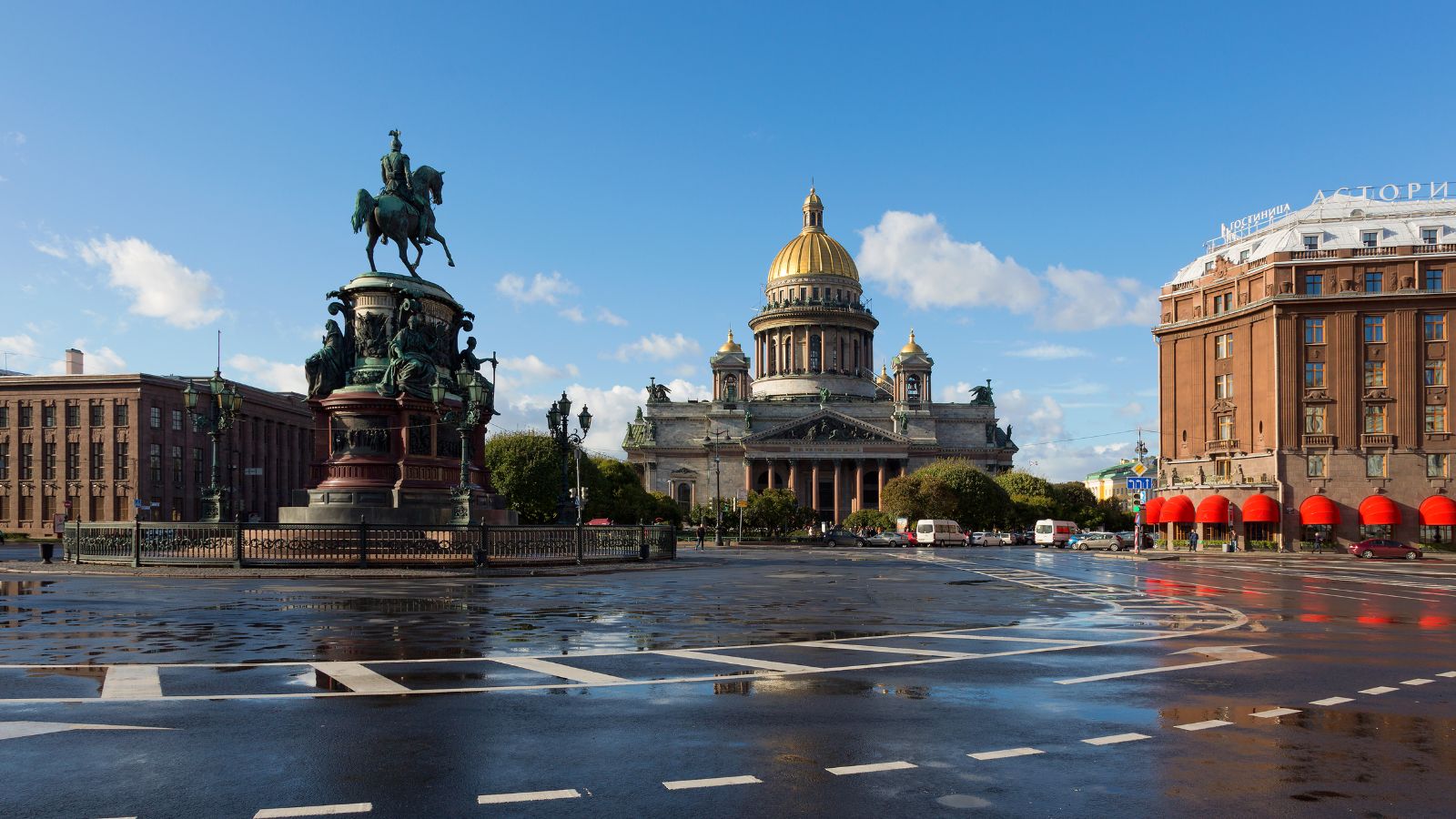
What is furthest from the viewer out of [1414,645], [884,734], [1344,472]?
[1344,472]

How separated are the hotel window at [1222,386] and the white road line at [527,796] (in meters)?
75.0

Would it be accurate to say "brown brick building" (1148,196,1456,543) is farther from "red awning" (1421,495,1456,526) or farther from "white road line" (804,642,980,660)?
"white road line" (804,642,980,660)

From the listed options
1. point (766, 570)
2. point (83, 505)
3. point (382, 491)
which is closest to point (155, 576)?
point (382, 491)

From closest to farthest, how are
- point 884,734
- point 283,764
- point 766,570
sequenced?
1. point 283,764
2. point 884,734
3. point 766,570

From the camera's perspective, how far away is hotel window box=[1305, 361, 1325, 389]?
69500mm

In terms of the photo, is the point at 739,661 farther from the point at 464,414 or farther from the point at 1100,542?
the point at 1100,542

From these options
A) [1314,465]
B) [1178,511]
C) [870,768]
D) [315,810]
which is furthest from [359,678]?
[1178,511]

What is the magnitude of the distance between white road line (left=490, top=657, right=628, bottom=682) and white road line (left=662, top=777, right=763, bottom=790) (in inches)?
192

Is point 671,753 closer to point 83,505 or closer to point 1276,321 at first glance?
point 1276,321

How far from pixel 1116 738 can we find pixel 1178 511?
71025mm

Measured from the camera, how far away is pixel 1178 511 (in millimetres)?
75938

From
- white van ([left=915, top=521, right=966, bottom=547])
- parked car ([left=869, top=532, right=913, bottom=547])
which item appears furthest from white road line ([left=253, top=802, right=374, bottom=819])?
white van ([left=915, top=521, right=966, bottom=547])

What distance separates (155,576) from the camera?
32500 millimetres

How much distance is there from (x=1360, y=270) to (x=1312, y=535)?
16071mm
